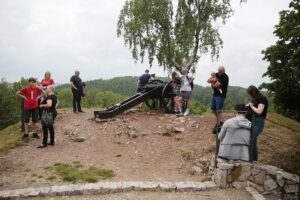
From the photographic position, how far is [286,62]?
16.4 metres

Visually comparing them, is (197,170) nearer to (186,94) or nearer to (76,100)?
(186,94)

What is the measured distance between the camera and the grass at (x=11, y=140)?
891 cm

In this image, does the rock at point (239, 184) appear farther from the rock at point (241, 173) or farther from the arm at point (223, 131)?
the arm at point (223, 131)

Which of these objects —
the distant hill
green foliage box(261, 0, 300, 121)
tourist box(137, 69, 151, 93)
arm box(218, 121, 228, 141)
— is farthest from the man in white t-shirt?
the distant hill

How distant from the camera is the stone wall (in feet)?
21.4

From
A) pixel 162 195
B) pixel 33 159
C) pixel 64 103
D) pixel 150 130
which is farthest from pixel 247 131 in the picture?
pixel 64 103

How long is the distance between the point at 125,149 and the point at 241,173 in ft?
11.6

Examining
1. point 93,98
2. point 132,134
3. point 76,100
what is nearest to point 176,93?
point 132,134

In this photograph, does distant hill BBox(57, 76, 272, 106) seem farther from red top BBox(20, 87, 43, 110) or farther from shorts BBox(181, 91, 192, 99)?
red top BBox(20, 87, 43, 110)

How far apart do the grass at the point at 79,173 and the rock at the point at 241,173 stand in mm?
2471

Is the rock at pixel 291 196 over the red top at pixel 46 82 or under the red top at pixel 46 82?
under

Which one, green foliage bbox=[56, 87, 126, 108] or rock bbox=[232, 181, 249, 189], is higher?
green foliage bbox=[56, 87, 126, 108]

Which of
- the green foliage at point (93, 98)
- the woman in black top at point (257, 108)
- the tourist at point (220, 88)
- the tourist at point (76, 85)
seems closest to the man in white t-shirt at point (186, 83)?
the tourist at point (220, 88)

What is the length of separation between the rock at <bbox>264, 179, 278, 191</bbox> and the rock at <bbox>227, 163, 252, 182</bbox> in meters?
0.36
